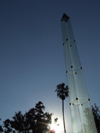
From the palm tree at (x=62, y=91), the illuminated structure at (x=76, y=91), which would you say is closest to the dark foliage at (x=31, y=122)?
the palm tree at (x=62, y=91)

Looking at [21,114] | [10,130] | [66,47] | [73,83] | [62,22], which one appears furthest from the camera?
[21,114]

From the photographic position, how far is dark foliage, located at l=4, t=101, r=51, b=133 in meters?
32.2

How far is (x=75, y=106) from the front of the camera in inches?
324

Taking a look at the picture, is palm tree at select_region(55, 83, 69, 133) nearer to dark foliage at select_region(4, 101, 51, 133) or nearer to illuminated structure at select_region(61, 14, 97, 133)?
dark foliage at select_region(4, 101, 51, 133)

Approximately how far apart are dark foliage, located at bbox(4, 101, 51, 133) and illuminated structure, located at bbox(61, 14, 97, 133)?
2778 centimetres

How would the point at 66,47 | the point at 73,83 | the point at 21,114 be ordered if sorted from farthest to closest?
the point at 21,114, the point at 66,47, the point at 73,83

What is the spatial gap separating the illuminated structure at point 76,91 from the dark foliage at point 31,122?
2778cm

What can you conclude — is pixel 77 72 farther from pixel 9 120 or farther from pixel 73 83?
pixel 9 120

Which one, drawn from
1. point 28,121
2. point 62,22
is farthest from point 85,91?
point 28,121

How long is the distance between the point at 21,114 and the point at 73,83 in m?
29.5

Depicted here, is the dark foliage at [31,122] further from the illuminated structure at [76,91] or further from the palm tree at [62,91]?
the illuminated structure at [76,91]

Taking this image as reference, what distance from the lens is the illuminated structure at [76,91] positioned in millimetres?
7600

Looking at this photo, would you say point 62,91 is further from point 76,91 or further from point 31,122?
point 76,91

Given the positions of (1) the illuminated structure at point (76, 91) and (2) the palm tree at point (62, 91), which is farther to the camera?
(2) the palm tree at point (62, 91)
